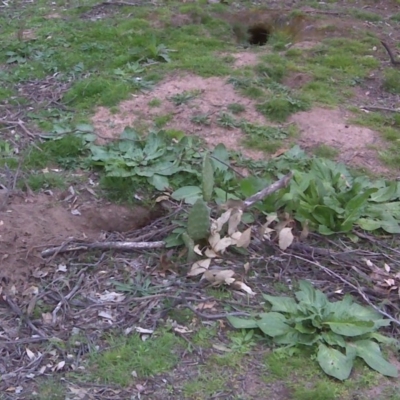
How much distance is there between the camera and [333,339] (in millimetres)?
3045

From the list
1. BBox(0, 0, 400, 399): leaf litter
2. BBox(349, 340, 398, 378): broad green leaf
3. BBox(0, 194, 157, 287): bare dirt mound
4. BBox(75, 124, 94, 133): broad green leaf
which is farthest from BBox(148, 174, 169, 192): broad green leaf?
BBox(349, 340, 398, 378): broad green leaf

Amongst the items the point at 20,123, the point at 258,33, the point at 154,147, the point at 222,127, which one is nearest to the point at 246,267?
the point at 154,147

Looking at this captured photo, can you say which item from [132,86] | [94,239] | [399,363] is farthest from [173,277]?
[132,86]

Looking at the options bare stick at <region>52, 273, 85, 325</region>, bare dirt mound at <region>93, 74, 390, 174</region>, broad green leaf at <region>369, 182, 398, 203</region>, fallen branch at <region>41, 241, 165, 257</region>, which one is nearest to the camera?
bare stick at <region>52, 273, 85, 325</region>

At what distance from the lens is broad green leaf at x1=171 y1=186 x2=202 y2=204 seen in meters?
3.97

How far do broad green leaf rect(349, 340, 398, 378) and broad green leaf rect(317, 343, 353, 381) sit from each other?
0.26 feet

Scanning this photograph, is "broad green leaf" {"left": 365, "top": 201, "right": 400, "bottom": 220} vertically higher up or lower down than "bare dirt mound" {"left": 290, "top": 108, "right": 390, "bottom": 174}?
higher up

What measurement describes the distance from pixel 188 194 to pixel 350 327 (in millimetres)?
1345

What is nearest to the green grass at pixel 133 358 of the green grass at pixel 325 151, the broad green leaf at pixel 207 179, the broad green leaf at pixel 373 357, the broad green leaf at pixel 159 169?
the broad green leaf at pixel 373 357

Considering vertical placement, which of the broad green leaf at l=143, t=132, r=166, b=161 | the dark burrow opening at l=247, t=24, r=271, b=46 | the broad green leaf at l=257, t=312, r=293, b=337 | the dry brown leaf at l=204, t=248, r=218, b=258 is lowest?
the dark burrow opening at l=247, t=24, r=271, b=46

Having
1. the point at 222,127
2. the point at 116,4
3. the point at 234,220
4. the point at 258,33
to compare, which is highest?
the point at 234,220

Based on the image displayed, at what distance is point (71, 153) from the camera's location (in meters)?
4.59

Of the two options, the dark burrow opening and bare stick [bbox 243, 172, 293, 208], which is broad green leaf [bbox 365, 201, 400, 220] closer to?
bare stick [bbox 243, 172, 293, 208]

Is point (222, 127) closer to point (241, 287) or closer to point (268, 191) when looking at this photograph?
point (268, 191)
